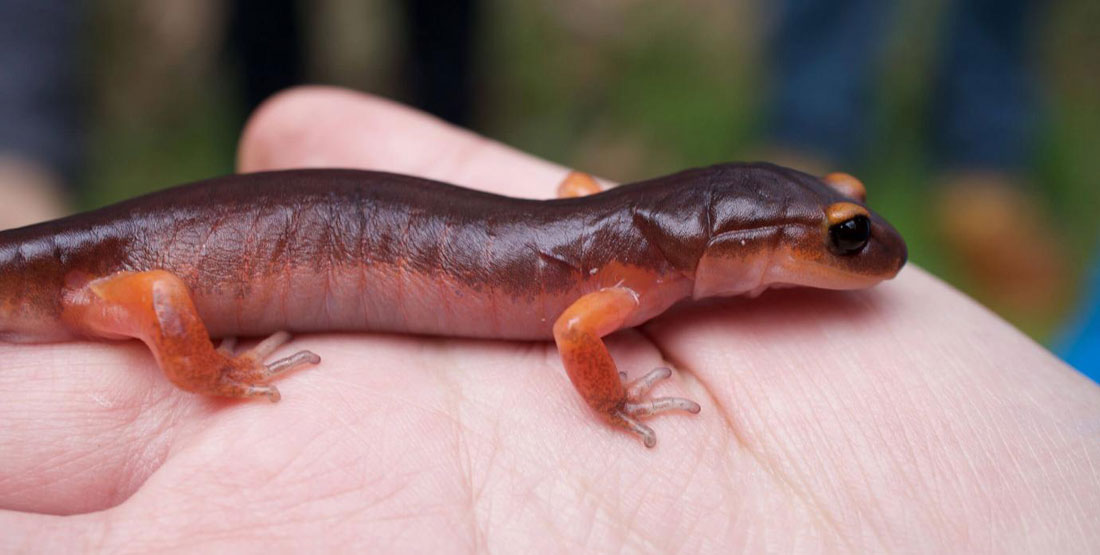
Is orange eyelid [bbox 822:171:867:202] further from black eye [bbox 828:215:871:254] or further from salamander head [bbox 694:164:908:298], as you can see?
black eye [bbox 828:215:871:254]

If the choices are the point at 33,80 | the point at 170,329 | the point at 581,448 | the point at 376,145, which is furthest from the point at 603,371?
the point at 33,80

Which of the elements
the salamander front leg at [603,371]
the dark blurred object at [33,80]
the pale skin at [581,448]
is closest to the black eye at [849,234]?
the pale skin at [581,448]

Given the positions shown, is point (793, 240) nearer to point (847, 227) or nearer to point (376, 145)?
point (847, 227)

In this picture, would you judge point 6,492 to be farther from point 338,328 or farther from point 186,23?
point 186,23

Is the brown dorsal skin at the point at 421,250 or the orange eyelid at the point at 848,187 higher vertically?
the orange eyelid at the point at 848,187

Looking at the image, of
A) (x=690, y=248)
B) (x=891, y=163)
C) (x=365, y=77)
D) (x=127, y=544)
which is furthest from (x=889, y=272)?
(x=365, y=77)

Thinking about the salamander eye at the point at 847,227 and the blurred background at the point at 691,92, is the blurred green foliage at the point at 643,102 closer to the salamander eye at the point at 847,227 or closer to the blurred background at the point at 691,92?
the blurred background at the point at 691,92

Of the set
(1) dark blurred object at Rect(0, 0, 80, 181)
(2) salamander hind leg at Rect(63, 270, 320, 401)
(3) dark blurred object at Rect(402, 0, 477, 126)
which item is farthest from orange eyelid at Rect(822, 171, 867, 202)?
(1) dark blurred object at Rect(0, 0, 80, 181)
